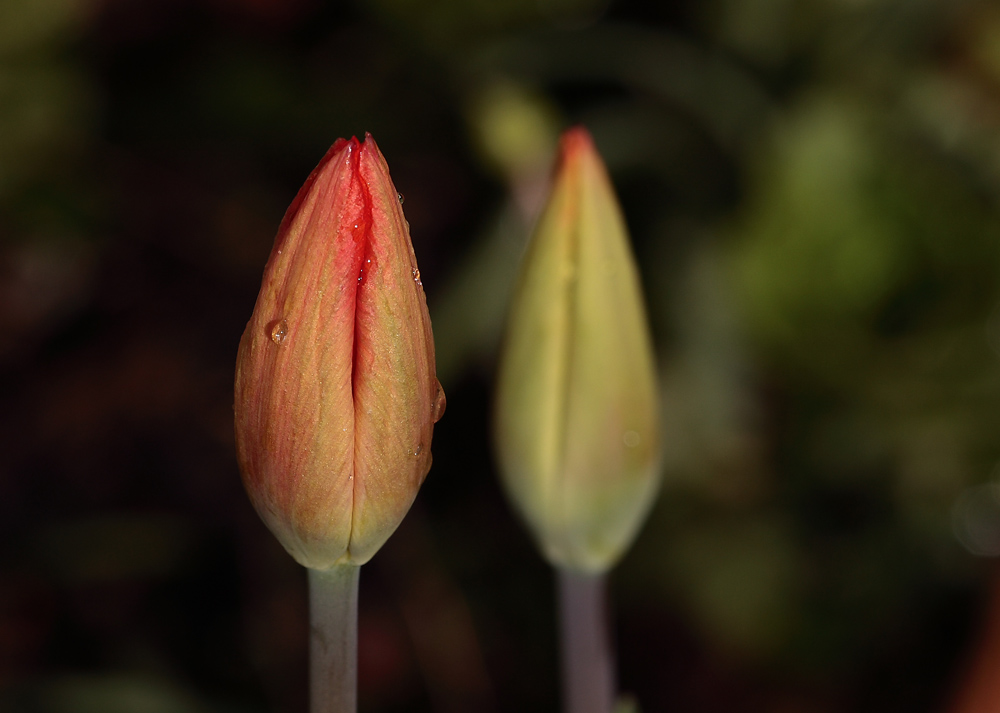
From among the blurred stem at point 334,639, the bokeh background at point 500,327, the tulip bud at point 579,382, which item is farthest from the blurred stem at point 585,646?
the bokeh background at point 500,327

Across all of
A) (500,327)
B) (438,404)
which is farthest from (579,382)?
(500,327)

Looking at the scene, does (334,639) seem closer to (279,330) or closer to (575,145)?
(279,330)

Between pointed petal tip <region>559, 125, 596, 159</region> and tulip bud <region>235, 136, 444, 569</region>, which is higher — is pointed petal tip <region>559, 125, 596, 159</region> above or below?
above

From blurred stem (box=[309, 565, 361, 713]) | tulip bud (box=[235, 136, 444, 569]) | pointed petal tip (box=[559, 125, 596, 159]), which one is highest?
pointed petal tip (box=[559, 125, 596, 159])

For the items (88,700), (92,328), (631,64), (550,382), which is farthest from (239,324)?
(550,382)

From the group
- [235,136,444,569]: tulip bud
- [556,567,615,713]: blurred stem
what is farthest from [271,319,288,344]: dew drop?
[556,567,615,713]: blurred stem

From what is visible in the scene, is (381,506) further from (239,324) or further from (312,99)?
(312,99)

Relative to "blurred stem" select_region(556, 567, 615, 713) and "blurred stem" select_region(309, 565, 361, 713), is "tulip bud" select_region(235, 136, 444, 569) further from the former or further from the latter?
"blurred stem" select_region(556, 567, 615, 713)
